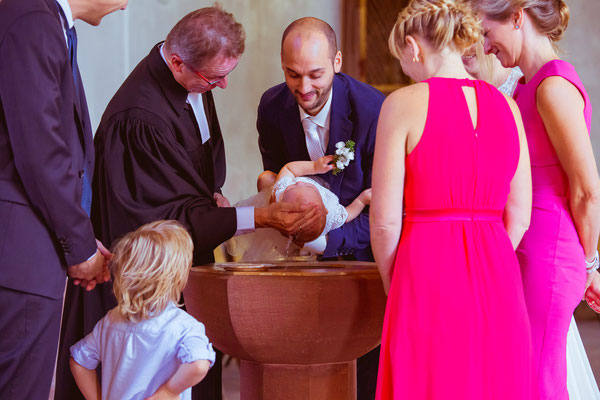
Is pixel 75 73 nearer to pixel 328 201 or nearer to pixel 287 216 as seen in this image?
pixel 287 216

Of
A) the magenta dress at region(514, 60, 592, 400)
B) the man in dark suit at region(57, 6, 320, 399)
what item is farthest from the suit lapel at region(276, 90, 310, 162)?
the magenta dress at region(514, 60, 592, 400)

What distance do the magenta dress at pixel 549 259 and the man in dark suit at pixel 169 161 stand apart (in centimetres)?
97

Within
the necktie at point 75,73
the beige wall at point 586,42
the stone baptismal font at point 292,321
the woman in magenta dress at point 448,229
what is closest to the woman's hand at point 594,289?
the woman in magenta dress at point 448,229

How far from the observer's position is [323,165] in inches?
135

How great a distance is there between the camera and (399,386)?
226 centimetres

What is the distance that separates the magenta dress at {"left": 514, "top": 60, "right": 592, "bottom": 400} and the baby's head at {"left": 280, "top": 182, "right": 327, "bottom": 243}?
926 millimetres

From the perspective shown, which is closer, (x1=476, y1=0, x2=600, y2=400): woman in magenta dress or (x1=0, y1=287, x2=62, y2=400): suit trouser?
(x1=0, y1=287, x2=62, y2=400): suit trouser

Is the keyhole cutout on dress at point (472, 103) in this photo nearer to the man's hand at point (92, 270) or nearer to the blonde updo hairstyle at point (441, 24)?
the blonde updo hairstyle at point (441, 24)

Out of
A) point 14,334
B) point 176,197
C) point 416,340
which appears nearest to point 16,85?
point 14,334

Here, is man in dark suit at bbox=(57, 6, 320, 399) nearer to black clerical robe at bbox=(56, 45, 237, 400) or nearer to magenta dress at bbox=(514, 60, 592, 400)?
black clerical robe at bbox=(56, 45, 237, 400)

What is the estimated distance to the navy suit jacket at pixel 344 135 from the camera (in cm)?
343

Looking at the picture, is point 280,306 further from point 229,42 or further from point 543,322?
point 229,42

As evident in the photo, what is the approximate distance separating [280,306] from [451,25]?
1061mm

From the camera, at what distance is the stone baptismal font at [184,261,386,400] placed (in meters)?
2.55
